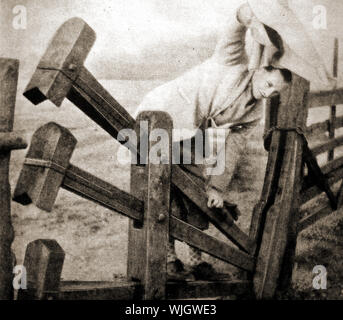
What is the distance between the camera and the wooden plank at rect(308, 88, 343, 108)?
14.5ft

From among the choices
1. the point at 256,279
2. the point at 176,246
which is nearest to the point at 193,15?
the point at 176,246

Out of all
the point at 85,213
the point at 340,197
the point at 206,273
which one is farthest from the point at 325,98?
the point at 85,213

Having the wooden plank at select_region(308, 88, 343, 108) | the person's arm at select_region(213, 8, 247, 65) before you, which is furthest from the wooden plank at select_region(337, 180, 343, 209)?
the person's arm at select_region(213, 8, 247, 65)

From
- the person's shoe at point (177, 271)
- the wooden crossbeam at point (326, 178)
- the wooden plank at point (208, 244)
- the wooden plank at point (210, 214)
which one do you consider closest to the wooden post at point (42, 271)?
the wooden plank at point (208, 244)

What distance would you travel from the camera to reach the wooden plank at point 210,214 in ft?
11.3

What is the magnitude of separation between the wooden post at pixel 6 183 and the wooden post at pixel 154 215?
76cm

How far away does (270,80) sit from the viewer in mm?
4293

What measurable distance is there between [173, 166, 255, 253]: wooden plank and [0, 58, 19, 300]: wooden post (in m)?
1.03

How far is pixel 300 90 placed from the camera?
4.28m

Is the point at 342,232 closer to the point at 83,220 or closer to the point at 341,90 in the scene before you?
the point at 341,90

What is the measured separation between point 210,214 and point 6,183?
Answer: 4.60 feet

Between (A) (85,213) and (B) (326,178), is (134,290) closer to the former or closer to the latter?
(A) (85,213)

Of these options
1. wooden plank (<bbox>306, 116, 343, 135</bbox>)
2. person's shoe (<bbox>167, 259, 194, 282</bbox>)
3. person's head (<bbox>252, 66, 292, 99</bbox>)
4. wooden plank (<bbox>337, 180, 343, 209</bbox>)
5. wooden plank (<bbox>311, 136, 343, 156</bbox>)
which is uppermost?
person's head (<bbox>252, 66, 292, 99</bbox>)

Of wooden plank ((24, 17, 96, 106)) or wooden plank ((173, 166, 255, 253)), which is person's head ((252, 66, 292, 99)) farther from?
wooden plank ((24, 17, 96, 106))
